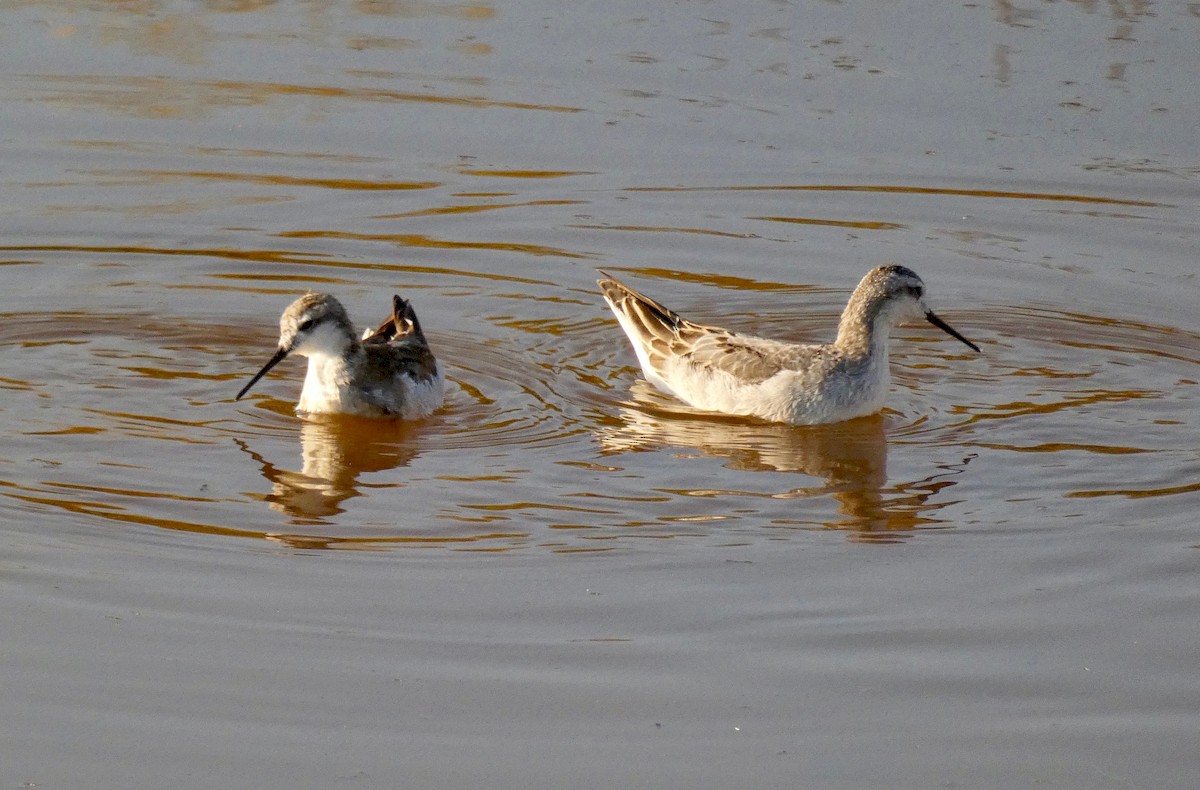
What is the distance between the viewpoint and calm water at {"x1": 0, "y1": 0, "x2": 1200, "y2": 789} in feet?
22.7

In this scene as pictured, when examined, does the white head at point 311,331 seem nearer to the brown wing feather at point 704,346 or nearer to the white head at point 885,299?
the brown wing feather at point 704,346

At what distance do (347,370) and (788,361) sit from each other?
282 centimetres

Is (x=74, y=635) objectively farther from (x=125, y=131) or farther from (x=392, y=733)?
(x=125, y=131)

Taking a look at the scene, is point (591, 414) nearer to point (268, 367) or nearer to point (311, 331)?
point (311, 331)

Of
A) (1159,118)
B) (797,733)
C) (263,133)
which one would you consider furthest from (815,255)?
(797,733)

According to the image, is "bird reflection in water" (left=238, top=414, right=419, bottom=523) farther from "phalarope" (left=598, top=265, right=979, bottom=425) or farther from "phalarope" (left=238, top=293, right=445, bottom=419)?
"phalarope" (left=598, top=265, right=979, bottom=425)

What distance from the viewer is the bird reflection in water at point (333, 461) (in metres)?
9.41

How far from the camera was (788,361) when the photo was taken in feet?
37.9

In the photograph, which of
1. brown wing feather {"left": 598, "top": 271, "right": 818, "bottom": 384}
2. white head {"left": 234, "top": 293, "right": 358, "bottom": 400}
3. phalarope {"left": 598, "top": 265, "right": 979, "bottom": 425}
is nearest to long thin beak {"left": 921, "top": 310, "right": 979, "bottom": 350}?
phalarope {"left": 598, "top": 265, "right": 979, "bottom": 425}

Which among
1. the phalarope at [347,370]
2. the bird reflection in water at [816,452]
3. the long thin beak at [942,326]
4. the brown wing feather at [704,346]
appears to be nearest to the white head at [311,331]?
the phalarope at [347,370]

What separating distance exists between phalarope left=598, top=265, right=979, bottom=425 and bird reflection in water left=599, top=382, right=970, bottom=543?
0.12 metres

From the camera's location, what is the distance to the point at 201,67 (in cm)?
1678

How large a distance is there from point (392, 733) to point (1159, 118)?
37.4ft

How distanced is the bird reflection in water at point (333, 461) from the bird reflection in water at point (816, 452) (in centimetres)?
126
